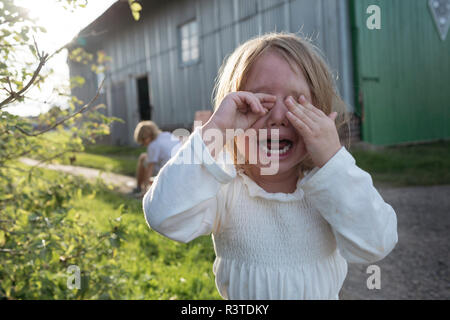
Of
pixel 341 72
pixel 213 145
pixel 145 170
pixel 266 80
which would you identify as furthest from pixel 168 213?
pixel 341 72

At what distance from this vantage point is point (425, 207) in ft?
13.7

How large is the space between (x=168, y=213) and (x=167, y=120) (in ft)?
35.8

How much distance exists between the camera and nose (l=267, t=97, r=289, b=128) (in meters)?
1.20

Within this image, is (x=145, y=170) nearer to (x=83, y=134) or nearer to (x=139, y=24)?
(x=83, y=134)

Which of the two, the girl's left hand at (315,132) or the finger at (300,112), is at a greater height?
the finger at (300,112)

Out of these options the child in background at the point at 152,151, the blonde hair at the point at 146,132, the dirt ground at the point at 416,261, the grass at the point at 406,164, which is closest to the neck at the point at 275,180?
the dirt ground at the point at 416,261

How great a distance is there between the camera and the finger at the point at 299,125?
3.78 feet

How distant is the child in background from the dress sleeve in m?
4.64

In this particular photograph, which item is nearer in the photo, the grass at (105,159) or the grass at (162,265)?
the grass at (105,159)

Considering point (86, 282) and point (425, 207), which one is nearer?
point (86, 282)

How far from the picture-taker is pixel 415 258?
3.01m

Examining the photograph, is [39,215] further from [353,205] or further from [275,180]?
[353,205]

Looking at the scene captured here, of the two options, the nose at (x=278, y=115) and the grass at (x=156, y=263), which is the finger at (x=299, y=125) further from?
the grass at (x=156, y=263)

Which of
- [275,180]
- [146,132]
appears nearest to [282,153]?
[275,180]
